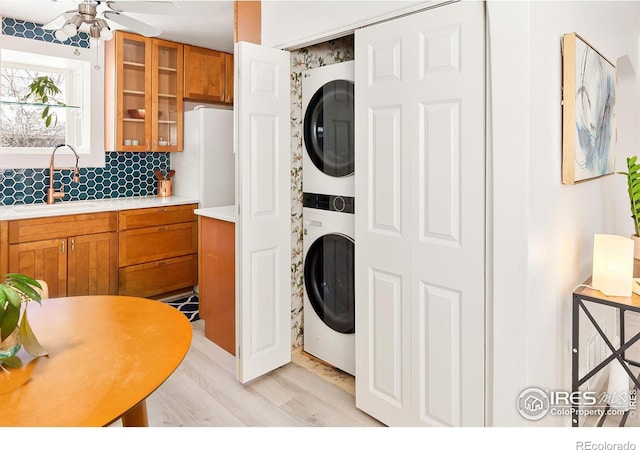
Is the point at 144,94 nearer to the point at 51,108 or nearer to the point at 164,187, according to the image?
the point at 51,108

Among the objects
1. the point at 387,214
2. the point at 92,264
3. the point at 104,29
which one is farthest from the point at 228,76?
the point at 387,214

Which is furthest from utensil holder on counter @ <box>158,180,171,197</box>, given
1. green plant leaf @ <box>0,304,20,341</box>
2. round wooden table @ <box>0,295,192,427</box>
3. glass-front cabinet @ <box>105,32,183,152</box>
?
green plant leaf @ <box>0,304,20,341</box>

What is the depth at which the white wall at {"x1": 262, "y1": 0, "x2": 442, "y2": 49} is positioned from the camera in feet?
6.30

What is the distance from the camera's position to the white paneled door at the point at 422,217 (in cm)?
166

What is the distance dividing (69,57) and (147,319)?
3293 millimetres

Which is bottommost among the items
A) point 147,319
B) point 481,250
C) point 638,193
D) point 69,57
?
point 147,319

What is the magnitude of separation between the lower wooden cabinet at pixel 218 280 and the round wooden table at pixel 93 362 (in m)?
1.23

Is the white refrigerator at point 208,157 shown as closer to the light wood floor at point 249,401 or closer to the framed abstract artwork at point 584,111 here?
the light wood floor at point 249,401

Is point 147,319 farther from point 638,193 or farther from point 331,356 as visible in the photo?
point 638,193

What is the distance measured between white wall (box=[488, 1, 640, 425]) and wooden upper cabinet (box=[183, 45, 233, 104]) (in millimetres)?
3345

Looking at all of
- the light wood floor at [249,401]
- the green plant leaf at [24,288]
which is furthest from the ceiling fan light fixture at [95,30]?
the light wood floor at [249,401]

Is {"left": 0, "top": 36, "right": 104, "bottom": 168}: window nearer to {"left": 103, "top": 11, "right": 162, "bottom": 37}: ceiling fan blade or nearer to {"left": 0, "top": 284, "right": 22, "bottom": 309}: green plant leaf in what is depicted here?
{"left": 103, "top": 11, "right": 162, "bottom": 37}: ceiling fan blade

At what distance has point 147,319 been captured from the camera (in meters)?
1.49
